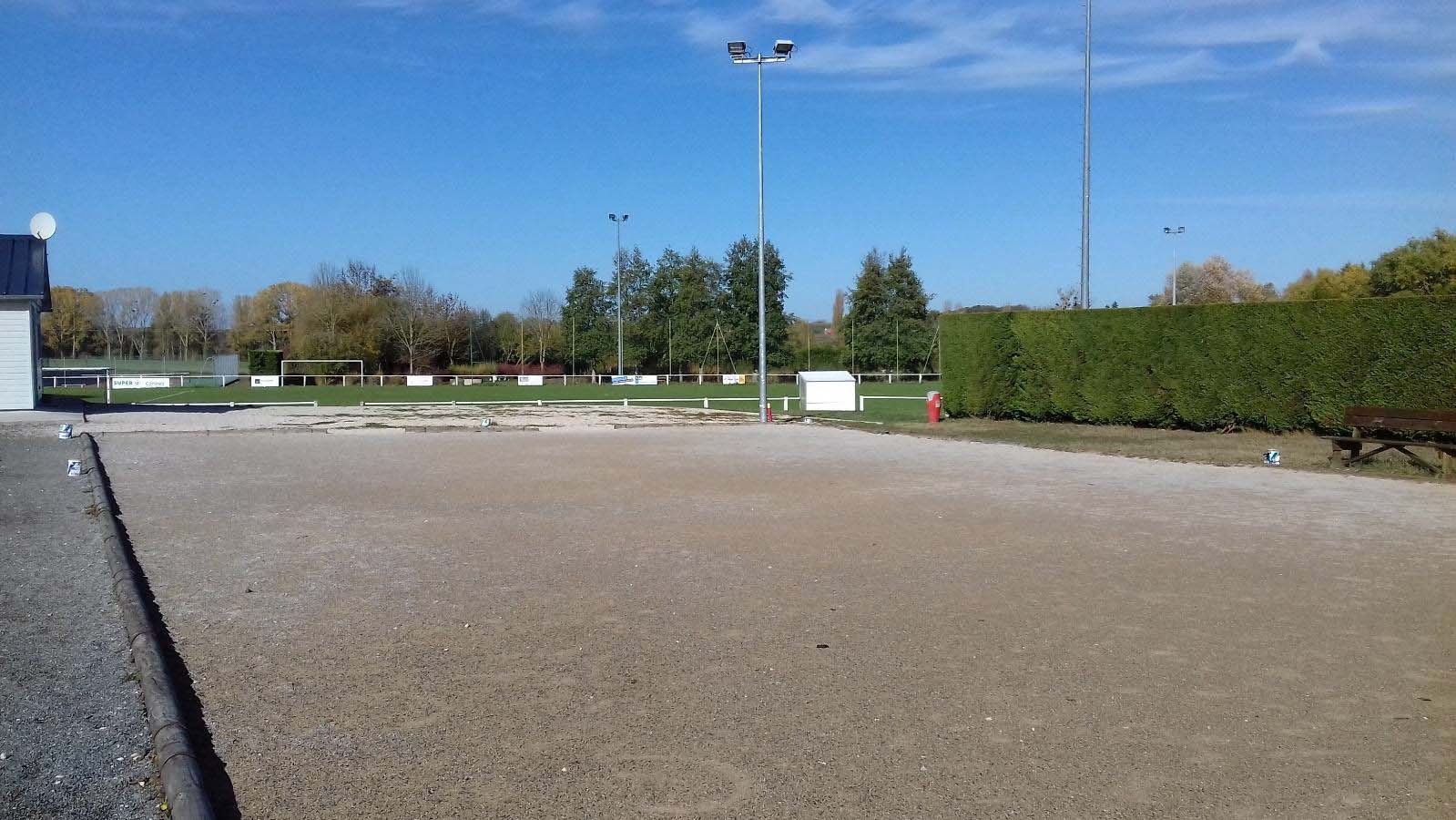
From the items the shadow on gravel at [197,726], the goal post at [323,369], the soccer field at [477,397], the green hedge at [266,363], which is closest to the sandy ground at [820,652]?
the shadow on gravel at [197,726]

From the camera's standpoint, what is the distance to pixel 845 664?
20.7 ft

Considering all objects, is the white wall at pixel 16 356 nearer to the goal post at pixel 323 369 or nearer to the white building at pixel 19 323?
the white building at pixel 19 323

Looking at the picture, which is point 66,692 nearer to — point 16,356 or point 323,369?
point 16,356

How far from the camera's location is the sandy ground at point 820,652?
4570 millimetres

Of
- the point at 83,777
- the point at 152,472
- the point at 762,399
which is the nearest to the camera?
the point at 83,777

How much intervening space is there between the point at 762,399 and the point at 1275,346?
13.6 metres

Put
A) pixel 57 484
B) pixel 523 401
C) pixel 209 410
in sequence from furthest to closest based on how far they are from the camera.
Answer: pixel 523 401, pixel 209 410, pixel 57 484

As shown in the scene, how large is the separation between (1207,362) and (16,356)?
31.7 meters

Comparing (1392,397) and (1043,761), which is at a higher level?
(1392,397)

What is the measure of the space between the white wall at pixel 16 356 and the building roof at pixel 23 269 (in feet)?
1.61

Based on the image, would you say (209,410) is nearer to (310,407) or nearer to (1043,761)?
(310,407)

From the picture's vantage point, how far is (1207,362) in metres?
23.4

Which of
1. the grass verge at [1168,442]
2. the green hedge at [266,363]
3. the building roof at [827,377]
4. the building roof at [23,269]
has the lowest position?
A: the grass verge at [1168,442]

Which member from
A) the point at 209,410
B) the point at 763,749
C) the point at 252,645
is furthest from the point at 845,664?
the point at 209,410
